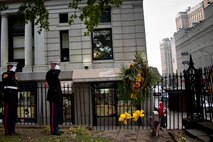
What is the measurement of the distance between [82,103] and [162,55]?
179030mm

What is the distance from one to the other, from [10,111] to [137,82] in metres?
3.74

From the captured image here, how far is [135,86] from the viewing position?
8.01 meters

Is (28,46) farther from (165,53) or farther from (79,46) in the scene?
(165,53)

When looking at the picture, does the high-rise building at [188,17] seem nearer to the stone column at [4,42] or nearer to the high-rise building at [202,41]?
the high-rise building at [202,41]

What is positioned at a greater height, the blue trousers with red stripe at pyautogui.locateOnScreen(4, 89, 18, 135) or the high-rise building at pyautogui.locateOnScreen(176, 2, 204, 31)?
the high-rise building at pyautogui.locateOnScreen(176, 2, 204, 31)

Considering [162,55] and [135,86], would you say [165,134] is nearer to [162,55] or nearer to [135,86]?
[135,86]

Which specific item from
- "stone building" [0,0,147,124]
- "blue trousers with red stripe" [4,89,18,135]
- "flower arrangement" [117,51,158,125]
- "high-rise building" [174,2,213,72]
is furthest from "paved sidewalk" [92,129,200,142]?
"high-rise building" [174,2,213,72]

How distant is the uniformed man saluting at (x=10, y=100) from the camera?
25.7ft

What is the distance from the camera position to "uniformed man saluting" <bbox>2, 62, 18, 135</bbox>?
7842 millimetres

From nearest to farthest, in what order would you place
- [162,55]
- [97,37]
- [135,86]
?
[135,86] → [97,37] → [162,55]

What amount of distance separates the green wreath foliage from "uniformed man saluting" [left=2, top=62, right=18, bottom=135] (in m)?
3.13

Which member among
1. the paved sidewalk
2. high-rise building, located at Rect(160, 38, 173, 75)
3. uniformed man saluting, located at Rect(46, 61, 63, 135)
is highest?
high-rise building, located at Rect(160, 38, 173, 75)

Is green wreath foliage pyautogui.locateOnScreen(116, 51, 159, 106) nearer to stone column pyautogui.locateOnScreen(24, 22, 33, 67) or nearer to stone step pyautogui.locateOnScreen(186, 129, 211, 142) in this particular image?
stone step pyautogui.locateOnScreen(186, 129, 211, 142)

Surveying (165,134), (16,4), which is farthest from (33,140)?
(16,4)
